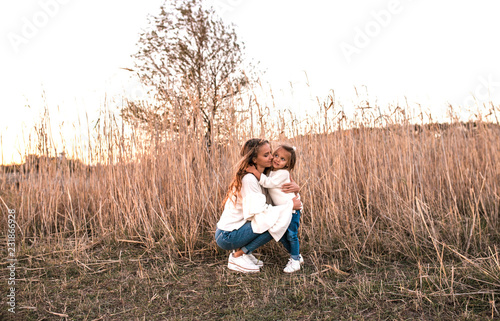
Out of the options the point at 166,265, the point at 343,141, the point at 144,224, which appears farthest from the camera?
the point at 343,141

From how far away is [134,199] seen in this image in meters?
2.61

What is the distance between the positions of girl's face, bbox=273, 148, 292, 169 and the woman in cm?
3

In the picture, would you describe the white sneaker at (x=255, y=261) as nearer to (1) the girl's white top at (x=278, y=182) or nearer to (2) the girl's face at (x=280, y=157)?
(1) the girl's white top at (x=278, y=182)

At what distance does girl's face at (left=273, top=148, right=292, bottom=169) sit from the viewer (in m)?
2.03

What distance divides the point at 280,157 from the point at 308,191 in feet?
2.73

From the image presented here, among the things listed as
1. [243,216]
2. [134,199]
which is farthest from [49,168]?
[243,216]

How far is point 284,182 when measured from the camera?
2049 mm

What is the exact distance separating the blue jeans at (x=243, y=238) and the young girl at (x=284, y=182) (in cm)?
14

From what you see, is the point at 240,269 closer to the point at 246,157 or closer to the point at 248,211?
the point at 248,211

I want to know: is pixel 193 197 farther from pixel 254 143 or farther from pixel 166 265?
pixel 254 143

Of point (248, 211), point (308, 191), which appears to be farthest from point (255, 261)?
point (308, 191)

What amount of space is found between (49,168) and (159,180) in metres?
1.19

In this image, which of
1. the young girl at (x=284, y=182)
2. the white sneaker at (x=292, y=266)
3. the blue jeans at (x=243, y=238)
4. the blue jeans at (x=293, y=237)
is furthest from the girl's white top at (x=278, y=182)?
the white sneaker at (x=292, y=266)

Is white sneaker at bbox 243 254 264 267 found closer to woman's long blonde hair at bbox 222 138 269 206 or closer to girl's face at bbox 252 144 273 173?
woman's long blonde hair at bbox 222 138 269 206
